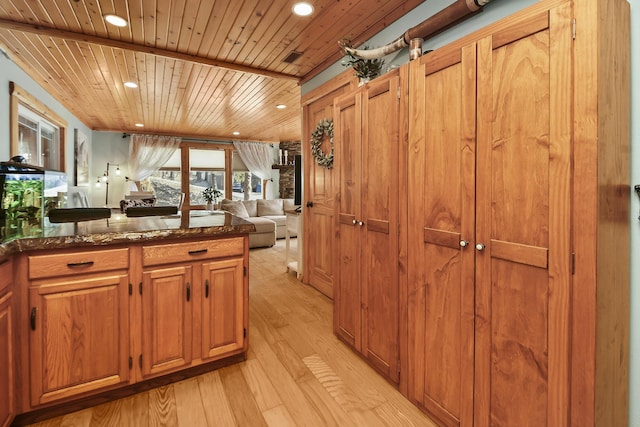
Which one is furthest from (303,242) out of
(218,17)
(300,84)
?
(218,17)

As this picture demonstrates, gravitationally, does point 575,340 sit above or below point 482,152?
below

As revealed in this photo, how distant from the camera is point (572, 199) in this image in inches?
41.6

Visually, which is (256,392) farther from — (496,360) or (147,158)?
(147,158)

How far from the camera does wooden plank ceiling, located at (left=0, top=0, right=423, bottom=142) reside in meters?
A: 2.35

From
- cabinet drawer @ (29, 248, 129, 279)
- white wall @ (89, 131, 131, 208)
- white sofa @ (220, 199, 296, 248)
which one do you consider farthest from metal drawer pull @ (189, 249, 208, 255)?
white wall @ (89, 131, 131, 208)

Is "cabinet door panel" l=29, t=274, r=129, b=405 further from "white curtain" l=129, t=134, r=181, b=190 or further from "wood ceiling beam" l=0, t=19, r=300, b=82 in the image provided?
"white curtain" l=129, t=134, r=181, b=190

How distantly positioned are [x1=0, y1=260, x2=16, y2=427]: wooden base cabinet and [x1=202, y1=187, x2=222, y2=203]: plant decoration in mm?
6048

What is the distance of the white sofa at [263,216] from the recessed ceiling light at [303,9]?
4098 mm

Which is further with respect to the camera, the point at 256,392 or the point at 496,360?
the point at 256,392

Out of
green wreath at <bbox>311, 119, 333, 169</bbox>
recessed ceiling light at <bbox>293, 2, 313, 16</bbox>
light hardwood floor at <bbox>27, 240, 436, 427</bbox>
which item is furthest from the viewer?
green wreath at <bbox>311, 119, 333, 169</bbox>

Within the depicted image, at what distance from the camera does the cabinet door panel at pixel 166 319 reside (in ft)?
5.93

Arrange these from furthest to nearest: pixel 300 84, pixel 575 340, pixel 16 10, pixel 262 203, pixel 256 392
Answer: pixel 262 203, pixel 300 84, pixel 16 10, pixel 256 392, pixel 575 340

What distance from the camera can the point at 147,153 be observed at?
7.32 meters

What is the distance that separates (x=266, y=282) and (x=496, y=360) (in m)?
3.07
